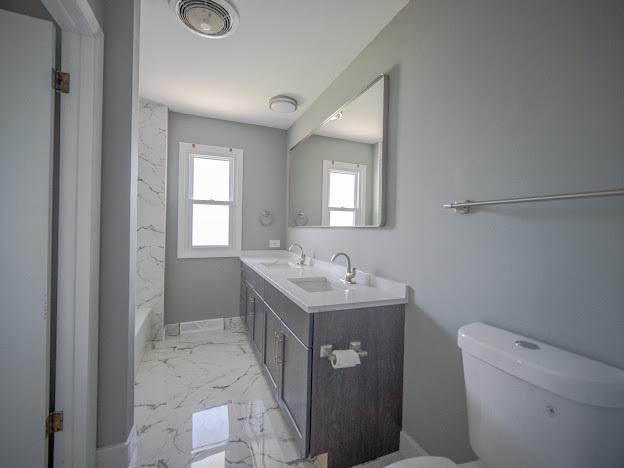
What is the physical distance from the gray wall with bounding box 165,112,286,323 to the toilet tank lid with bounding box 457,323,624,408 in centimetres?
272

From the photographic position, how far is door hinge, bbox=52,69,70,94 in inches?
43.3

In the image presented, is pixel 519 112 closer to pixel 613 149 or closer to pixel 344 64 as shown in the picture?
pixel 613 149

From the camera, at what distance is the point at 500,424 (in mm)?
792

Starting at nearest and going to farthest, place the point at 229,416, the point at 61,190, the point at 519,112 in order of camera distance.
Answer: the point at 519,112 → the point at 61,190 → the point at 229,416

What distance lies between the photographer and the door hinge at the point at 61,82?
3.60ft

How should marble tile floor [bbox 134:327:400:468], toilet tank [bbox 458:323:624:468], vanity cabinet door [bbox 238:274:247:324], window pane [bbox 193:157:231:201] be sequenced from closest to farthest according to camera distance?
1. toilet tank [bbox 458:323:624:468]
2. marble tile floor [bbox 134:327:400:468]
3. vanity cabinet door [bbox 238:274:247:324]
4. window pane [bbox 193:157:231:201]

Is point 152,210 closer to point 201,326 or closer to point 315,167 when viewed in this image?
point 201,326

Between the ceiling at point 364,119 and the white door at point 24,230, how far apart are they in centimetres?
156

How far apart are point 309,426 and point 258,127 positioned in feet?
10.1

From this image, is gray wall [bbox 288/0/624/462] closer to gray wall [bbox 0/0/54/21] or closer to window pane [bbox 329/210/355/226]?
window pane [bbox 329/210/355/226]

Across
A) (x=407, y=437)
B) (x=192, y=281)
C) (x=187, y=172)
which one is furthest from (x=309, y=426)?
(x=187, y=172)

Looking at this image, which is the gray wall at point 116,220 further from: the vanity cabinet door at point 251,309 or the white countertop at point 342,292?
the vanity cabinet door at point 251,309

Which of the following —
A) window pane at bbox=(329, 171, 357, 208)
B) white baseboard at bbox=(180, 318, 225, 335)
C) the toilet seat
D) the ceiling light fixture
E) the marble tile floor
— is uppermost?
the ceiling light fixture

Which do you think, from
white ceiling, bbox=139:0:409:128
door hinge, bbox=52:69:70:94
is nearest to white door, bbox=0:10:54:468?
door hinge, bbox=52:69:70:94
